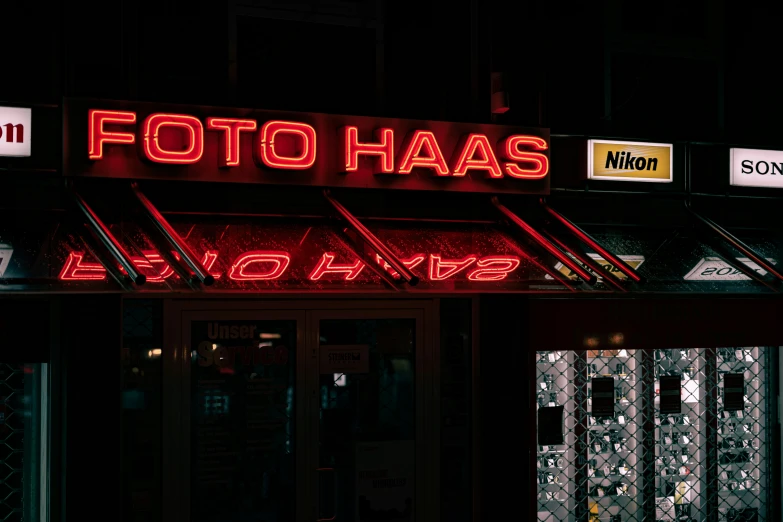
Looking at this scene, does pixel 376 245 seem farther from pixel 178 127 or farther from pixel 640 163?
pixel 640 163

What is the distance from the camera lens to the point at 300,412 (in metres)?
7.61

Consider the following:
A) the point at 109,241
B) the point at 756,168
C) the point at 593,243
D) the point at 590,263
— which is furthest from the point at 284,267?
the point at 756,168

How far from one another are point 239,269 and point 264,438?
188 centimetres

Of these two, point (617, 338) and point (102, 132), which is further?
point (617, 338)

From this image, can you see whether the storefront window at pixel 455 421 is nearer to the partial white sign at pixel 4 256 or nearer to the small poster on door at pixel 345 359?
the small poster on door at pixel 345 359

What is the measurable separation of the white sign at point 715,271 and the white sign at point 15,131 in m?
5.78

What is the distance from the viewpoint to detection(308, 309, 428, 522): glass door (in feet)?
25.3

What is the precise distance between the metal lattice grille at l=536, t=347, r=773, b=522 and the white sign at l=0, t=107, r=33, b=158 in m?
5.07

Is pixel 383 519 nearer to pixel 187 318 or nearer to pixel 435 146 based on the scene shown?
pixel 187 318

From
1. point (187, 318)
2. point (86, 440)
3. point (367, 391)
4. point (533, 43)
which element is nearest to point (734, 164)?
point (533, 43)

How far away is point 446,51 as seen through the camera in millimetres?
8445

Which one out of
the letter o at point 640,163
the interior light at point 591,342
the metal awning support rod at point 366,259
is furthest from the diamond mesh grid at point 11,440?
the letter o at point 640,163

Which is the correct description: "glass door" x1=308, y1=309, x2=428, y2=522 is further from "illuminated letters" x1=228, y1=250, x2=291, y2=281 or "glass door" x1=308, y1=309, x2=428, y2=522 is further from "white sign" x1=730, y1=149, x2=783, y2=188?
"white sign" x1=730, y1=149, x2=783, y2=188

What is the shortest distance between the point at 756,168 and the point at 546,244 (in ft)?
10.0
